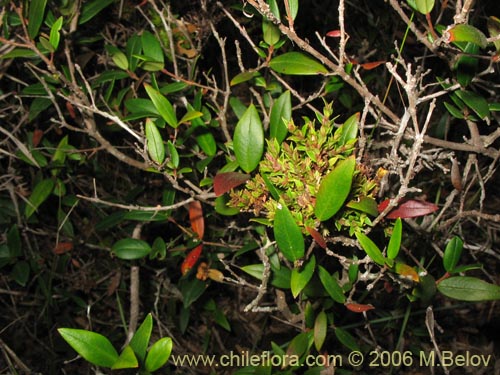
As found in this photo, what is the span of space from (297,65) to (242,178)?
1.10 ft

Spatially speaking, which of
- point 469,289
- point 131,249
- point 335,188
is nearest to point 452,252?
point 469,289

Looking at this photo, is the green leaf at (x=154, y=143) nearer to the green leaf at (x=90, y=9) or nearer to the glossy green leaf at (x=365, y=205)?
the glossy green leaf at (x=365, y=205)

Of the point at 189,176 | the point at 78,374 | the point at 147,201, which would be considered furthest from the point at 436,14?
the point at 78,374

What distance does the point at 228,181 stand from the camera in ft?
3.60

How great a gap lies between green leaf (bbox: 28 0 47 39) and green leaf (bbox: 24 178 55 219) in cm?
57

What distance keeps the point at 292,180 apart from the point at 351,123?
9.7 inches

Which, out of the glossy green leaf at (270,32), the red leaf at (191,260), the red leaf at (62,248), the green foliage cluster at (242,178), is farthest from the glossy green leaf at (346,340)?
the red leaf at (62,248)

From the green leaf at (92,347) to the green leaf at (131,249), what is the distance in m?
0.50

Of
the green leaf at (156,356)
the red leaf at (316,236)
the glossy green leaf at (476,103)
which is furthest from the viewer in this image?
the glossy green leaf at (476,103)

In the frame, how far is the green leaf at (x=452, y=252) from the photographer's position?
1.22m

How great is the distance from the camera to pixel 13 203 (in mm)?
1940

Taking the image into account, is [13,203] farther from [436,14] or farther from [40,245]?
[436,14]

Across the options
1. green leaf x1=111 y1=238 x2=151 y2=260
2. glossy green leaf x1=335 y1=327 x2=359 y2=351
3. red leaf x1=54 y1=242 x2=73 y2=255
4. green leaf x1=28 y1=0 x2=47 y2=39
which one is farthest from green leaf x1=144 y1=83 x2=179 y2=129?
red leaf x1=54 y1=242 x2=73 y2=255

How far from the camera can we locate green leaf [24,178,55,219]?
5.69 feet
